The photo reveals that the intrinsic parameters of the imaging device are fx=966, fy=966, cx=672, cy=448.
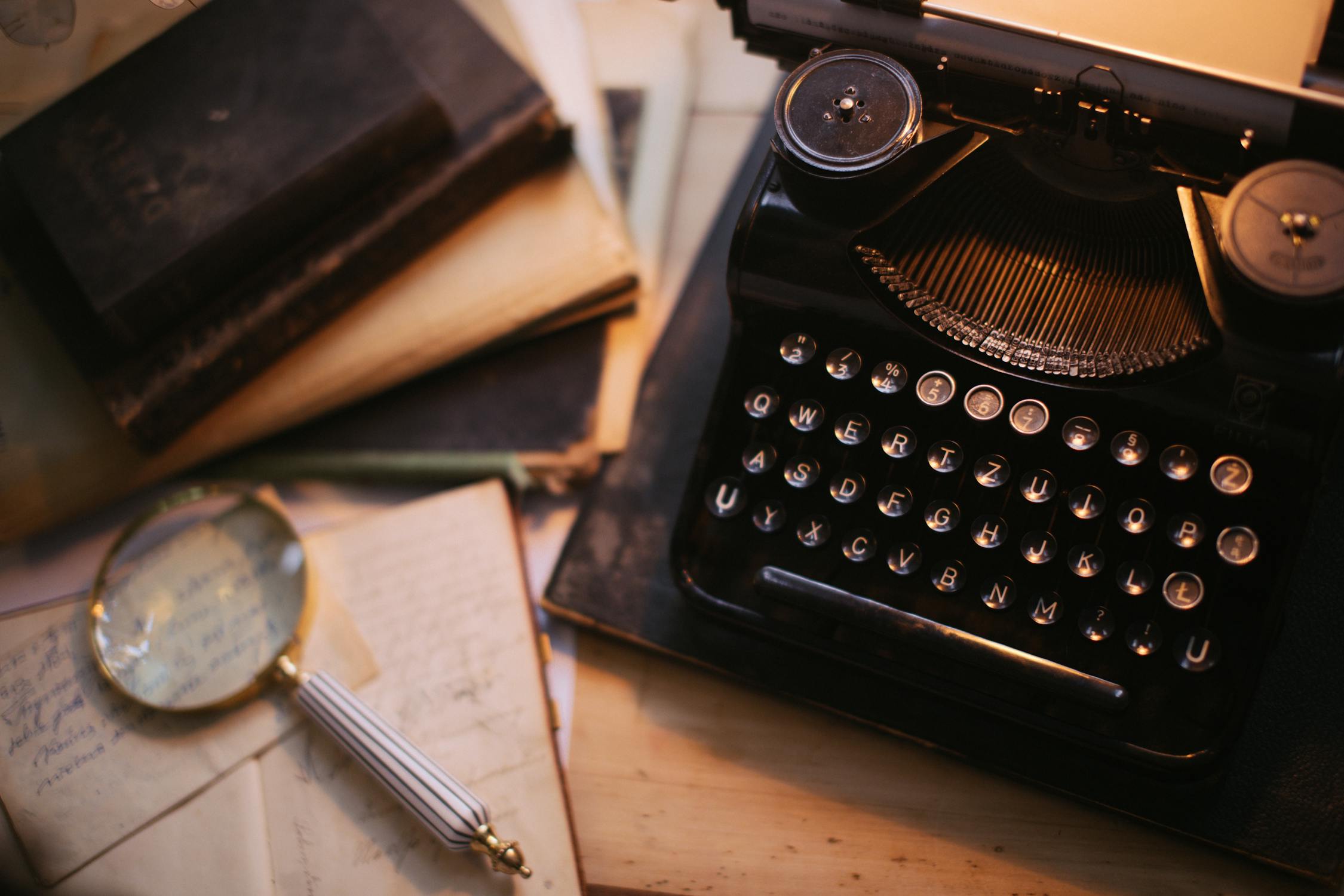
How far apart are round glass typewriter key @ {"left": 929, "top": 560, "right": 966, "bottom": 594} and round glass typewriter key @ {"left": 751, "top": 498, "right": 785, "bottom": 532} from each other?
0.56 feet

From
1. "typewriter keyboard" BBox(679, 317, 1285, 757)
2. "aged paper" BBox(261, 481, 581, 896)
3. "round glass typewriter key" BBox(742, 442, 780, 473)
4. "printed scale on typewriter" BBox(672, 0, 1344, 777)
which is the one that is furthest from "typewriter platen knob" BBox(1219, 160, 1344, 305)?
"aged paper" BBox(261, 481, 581, 896)

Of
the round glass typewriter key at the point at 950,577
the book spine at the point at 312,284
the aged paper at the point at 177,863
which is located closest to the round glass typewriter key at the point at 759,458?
the round glass typewriter key at the point at 950,577

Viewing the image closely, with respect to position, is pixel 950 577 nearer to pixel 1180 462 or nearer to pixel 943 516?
pixel 943 516

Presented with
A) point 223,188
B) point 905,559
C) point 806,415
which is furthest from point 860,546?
point 223,188

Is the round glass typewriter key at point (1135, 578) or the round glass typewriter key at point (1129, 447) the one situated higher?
the round glass typewriter key at point (1129, 447)

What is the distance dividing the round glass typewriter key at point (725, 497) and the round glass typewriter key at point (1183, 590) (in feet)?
1.42

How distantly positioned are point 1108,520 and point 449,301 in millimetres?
849

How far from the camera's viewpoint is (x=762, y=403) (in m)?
1.05

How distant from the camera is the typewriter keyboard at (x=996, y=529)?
94 centimetres

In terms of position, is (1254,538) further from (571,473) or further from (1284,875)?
(571,473)

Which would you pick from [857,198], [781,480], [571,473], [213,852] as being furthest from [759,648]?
[213,852]

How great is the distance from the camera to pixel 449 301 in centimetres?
129

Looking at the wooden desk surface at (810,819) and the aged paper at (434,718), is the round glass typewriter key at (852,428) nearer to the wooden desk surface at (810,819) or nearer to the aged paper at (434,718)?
the wooden desk surface at (810,819)

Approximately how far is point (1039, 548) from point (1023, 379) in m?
0.18
